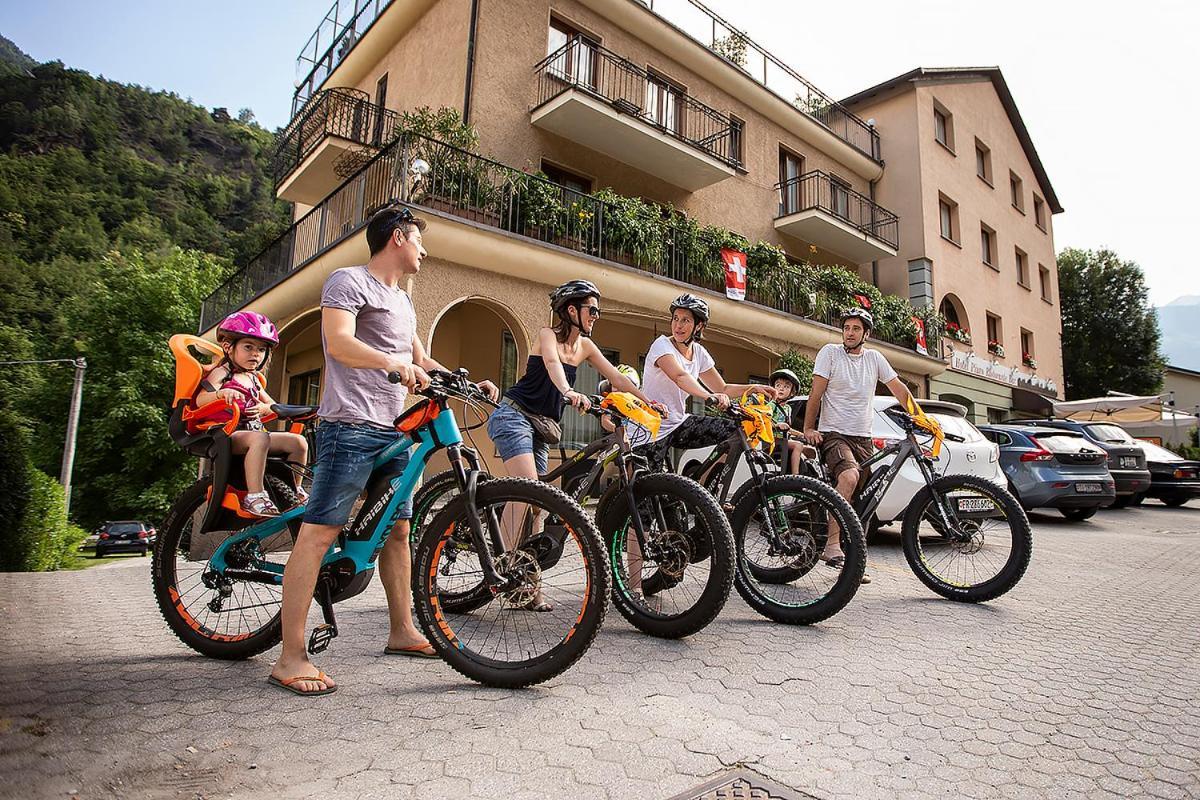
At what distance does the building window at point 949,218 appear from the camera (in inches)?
850

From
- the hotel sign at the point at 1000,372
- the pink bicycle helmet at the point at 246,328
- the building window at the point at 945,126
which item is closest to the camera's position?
the pink bicycle helmet at the point at 246,328

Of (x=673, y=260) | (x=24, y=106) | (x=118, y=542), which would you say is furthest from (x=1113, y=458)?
(x=118, y=542)

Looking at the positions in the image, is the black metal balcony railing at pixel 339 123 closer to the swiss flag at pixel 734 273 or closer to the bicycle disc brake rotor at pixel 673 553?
the swiss flag at pixel 734 273

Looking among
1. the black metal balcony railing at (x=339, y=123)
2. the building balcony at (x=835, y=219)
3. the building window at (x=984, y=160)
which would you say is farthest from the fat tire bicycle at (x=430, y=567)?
the building window at (x=984, y=160)

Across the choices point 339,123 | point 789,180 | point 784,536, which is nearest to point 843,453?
point 784,536

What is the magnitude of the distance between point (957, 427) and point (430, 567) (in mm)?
6272

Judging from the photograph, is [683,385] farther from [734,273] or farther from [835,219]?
[835,219]

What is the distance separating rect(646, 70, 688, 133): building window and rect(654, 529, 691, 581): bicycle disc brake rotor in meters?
11.9

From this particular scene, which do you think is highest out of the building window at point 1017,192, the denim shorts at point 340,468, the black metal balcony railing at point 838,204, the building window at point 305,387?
the building window at point 1017,192

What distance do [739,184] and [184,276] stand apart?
100 feet

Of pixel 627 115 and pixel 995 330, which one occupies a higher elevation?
pixel 627 115

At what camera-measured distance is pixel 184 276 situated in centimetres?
3434

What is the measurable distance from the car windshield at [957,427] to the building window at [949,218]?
16.8 metres

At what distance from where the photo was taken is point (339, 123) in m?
13.5
